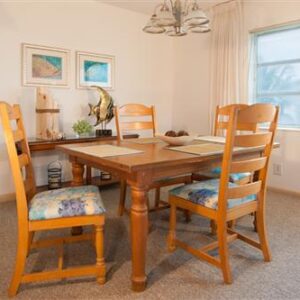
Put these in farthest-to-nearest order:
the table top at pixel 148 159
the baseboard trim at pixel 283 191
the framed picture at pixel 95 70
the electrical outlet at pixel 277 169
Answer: the framed picture at pixel 95 70, the electrical outlet at pixel 277 169, the baseboard trim at pixel 283 191, the table top at pixel 148 159

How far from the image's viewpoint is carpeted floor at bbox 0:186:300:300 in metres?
1.62

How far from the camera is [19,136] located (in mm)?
→ 1733

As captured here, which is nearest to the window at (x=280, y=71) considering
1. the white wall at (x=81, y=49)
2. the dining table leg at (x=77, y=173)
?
the white wall at (x=81, y=49)

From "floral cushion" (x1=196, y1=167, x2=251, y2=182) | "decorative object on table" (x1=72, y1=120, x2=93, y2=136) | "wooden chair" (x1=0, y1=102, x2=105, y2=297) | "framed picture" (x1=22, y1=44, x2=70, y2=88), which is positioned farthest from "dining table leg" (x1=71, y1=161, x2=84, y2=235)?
"framed picture" (x1=22, y1=44, x2=70, y2=88)

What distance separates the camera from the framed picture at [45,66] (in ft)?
10.8

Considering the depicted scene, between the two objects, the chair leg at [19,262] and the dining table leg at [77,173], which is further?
the dining table leg at [77,173]

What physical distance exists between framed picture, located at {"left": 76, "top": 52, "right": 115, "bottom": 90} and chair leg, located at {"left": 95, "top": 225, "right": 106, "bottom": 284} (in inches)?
97.8

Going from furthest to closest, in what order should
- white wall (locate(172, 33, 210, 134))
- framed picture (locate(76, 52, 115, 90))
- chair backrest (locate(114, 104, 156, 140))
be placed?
1. white wall (locate(172, 33, 210, 134))
2. framed picture (locate(76, 52, 115, 90))
3. chair backrest (locate(114, 104, 156, 140))

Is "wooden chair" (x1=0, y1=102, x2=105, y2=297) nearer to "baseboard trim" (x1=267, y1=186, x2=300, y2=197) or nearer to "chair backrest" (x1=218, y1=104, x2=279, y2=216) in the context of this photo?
"chair backrest" (x1=218, y1=104, x2=279, y2=216)

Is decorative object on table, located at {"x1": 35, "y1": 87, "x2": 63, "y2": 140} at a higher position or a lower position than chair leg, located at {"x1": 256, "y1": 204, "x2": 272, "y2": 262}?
higher

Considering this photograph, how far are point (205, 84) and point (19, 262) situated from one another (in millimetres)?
3438

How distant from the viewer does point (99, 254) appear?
5.42 feet

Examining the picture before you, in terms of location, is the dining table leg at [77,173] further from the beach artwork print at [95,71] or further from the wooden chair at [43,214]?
the beach artwork print at [95,71]

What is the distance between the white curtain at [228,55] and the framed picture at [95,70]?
53.8 inches
